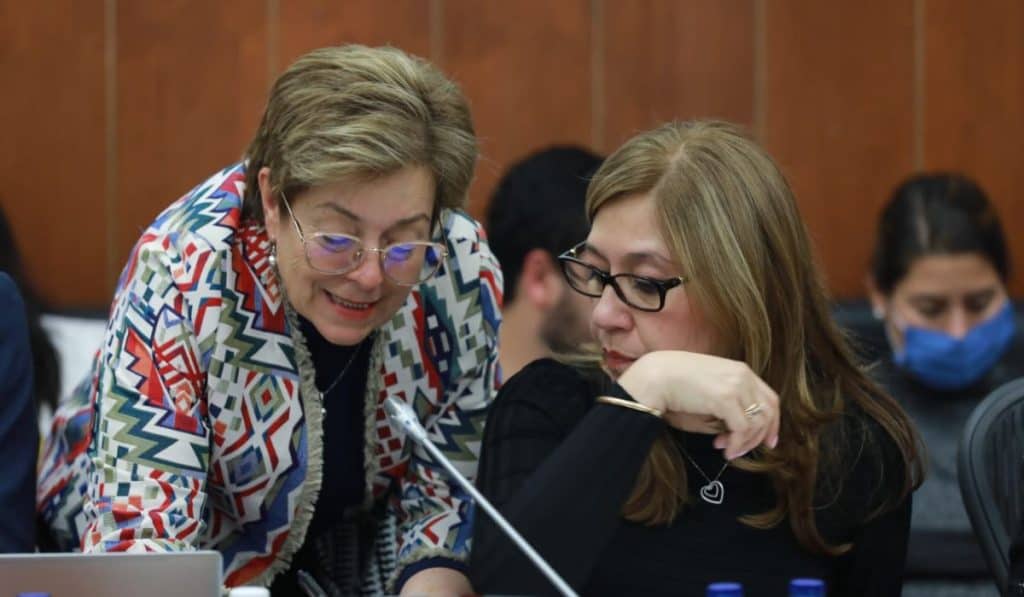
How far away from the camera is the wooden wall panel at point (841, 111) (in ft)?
12.6

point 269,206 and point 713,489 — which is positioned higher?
point 269,206

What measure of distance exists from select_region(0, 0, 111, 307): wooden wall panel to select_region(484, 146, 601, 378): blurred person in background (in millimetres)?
1033

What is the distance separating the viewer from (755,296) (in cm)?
196

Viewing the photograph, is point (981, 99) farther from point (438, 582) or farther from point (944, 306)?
point (438, 582)

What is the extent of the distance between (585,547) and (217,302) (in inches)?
22.8

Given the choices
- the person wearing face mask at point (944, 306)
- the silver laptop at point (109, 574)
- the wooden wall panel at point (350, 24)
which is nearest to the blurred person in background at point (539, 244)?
the wooden wall panel at point (350, 24)

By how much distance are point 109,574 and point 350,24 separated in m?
2.49

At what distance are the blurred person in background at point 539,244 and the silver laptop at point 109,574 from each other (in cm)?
173

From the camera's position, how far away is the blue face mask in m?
3.42

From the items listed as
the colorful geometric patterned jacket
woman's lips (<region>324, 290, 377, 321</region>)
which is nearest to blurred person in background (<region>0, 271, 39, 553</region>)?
the colorful geometric patterned jacket

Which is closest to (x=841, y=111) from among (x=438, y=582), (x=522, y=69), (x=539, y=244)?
(x=522, y=69)

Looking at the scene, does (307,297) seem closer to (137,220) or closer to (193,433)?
(193,433)

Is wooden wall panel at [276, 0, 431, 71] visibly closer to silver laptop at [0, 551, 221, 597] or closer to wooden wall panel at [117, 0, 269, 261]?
wooden wall panel at [117, 0, 269, 261]

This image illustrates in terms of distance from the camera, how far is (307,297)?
2000mm
